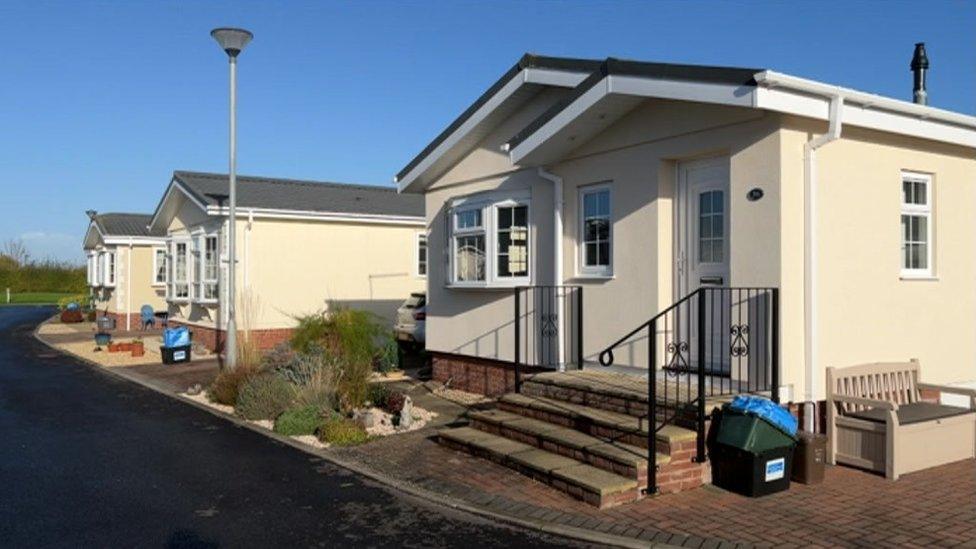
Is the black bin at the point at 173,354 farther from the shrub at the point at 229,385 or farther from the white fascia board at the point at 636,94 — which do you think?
the white fascia board at the point at 636,94

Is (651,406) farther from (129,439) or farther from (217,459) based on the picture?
(129,439)

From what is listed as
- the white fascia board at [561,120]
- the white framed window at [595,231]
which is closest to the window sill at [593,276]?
the white framed window at [595,231]

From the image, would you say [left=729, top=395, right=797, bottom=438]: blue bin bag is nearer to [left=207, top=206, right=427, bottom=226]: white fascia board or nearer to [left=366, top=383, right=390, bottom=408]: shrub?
[left=366, top=383, right=390, bottom=408]: shrub

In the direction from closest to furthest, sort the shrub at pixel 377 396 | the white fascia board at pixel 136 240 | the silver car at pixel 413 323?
the shrub at pixel 377 396, the silver car at pixel 413 323, the white fascia board at pixel 136 240

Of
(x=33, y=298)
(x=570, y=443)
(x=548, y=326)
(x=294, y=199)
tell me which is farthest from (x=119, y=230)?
(x=33, y=298)

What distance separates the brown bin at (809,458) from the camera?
6.95 m

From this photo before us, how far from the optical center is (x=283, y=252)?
19562 mm

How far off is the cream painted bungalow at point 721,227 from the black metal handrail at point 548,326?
0.10 feet

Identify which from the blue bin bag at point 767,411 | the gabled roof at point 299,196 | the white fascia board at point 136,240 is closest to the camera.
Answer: the blue bin bag at point 767,411

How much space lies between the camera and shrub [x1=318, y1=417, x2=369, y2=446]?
8969mm

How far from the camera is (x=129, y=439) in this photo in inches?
368

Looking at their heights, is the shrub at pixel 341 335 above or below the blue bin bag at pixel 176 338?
above

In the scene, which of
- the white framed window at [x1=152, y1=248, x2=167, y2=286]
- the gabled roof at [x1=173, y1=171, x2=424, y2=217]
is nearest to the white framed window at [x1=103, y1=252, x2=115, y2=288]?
the white framed window at [x1=152, y1=248, x2=167, y2=286]

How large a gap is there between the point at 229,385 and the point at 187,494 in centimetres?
495
